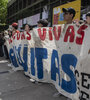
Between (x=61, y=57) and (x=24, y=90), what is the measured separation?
118cm

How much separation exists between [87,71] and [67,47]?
64 cm

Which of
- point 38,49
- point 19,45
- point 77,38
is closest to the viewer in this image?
point 77,38

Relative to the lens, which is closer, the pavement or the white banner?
the white banner

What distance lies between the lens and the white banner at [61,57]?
91.4 inches

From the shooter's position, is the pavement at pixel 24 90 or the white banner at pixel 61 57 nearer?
the white banner at pixel 61 57

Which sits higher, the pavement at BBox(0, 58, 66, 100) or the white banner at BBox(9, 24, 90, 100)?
the white banner at BBox(9, 24, 90, 100)

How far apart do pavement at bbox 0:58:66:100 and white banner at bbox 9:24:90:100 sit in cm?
17

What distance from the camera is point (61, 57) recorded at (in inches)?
112

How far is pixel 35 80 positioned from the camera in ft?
12.3

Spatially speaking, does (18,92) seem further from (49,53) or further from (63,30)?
(63,30)

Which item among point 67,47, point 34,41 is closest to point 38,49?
point 34,41

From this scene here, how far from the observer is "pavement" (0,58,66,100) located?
9.52ft

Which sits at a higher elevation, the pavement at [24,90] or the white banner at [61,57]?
the white banner at [61,57]

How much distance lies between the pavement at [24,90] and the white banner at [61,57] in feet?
0.57
